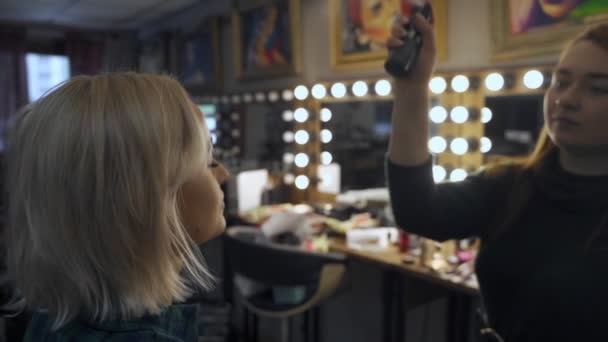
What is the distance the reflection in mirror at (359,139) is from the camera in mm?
2156

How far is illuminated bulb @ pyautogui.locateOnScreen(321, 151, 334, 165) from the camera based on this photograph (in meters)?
2.45

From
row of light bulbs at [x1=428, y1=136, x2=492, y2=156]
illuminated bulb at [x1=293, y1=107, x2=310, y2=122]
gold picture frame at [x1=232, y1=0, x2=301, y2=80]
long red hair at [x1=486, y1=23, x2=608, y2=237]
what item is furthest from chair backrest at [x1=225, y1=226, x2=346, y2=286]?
gold picture frame at [x1=232, y1=0, x2=301, y2=80]

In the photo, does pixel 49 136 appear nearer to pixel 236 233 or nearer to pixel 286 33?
pixel 236 233

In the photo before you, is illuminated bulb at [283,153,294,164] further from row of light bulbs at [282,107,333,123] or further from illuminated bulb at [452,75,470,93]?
illuminated bulb at [452,75,470,93]

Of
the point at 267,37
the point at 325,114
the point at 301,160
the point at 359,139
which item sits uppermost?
the point at 267,37

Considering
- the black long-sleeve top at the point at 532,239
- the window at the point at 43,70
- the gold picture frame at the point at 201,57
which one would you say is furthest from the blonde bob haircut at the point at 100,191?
the window at the point at 43,70

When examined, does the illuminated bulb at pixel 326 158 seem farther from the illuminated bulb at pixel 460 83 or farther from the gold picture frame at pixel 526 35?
the gold picture frame at pixel 526 35

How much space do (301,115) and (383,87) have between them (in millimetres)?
551

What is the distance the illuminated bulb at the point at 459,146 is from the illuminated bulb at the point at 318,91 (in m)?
0.74

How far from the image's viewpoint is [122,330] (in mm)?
539

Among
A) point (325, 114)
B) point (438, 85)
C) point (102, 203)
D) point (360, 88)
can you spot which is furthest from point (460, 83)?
point (102, 203)

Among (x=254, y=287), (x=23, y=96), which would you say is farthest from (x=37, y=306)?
(x=23, y=96)

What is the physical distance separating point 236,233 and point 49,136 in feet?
4.49

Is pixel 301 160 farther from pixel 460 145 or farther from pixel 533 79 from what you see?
pixel 533 79
